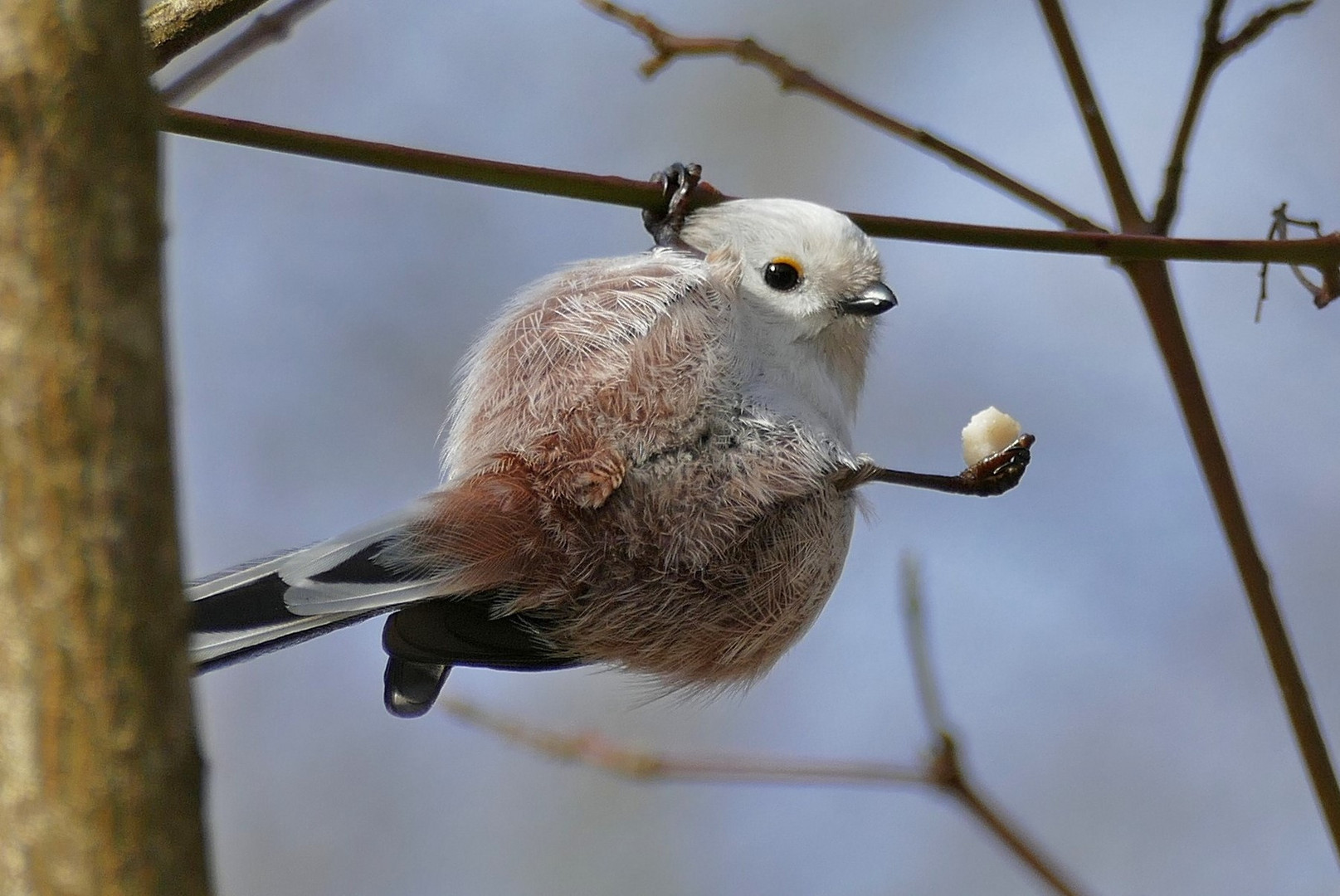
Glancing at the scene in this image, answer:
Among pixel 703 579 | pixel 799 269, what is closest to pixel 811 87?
pixel 799 269

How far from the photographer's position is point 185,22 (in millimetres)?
1375

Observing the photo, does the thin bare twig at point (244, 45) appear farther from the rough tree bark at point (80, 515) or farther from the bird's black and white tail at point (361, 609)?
the rough tree bark at point (80, 515)

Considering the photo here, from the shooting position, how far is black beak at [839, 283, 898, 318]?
1.55m

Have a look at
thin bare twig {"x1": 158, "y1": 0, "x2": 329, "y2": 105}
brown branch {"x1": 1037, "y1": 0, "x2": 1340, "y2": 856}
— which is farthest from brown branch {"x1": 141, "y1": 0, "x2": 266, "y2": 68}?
brown branch {"x1": 1037, "y1": 0, "x2": 1340, "y2": 856}

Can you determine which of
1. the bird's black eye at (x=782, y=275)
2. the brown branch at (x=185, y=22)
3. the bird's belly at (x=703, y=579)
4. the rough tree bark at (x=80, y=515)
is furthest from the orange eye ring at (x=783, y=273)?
the rough tree bark at (x=80, y=515)

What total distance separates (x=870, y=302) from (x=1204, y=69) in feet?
1.47

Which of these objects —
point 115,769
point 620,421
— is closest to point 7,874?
point 115,769

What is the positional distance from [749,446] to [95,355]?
0.85 metres

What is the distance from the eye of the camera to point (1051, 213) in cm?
155

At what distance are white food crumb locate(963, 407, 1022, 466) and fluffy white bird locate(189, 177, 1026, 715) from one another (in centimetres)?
15

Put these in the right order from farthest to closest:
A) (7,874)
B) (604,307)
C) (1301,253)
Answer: (604,307) < (1301,253) < (7,874)

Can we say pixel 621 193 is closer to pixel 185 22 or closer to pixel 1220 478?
pixel 185 22

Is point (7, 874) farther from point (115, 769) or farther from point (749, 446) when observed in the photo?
point (749, 446)

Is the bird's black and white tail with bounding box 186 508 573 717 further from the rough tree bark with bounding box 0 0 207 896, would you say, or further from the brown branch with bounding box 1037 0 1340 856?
the brown branch with bounding box 1037 0 1340 856
